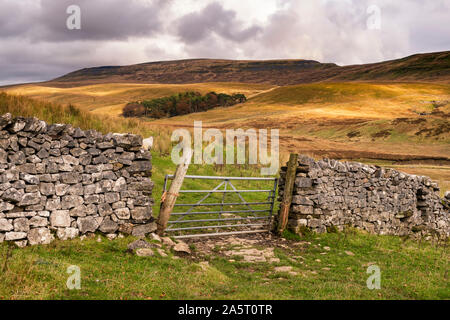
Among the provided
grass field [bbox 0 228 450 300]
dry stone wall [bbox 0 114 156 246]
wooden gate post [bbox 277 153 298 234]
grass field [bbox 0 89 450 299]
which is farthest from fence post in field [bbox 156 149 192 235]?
wooden gate post [bbox 277 153 298 234]

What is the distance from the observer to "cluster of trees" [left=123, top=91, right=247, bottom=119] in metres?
79.4

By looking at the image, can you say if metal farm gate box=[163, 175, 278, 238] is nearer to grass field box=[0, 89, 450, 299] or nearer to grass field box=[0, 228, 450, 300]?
grass field box=[0, 89, 450, 299]

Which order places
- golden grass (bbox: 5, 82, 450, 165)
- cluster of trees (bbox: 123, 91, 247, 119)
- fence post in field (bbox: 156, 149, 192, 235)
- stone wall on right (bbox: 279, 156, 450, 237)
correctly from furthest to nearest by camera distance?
cluster of trees (bbox: 123, 91, 247, 119), golden grass (bbox: 5, 82, 450, 165), stone wall on right (bbox: 279, 156, 450, 237), fence post in field (bbox: 156, 149, 192, 235)

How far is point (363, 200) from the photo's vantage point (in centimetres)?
1370

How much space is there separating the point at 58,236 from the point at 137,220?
191 cm

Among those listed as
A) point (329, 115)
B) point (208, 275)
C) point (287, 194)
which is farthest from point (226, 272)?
point (329, 115)

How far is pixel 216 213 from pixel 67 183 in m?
6.12

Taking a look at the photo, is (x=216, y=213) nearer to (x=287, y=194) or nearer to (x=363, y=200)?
(x=287, y=194)

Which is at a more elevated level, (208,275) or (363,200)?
(363,200)

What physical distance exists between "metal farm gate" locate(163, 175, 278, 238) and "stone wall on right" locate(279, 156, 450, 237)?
3.67 ft

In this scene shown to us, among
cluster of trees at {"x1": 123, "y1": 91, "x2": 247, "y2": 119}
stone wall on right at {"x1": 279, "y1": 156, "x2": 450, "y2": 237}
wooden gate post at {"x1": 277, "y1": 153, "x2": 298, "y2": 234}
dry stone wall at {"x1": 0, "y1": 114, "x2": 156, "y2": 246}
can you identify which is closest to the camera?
dry stone wall at {"x1": 0, "y1": 114, "x2": 156, "y2": 246}

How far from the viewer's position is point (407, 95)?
8844cm

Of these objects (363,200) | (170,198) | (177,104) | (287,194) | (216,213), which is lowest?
(216,213)

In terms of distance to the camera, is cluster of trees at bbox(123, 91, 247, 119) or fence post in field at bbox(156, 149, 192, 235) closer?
fence post in field at bbox(156, 149, 192, 235)
